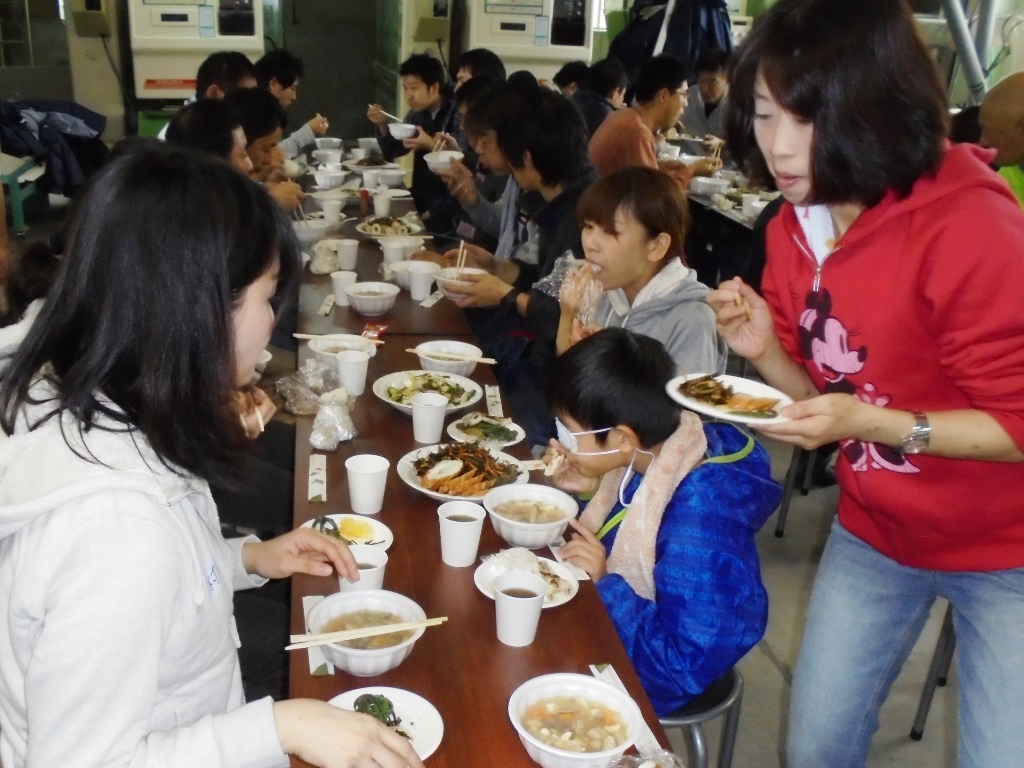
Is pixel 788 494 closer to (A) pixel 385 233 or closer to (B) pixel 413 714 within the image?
(A) pixel 385 233

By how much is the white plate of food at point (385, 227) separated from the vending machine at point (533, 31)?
3.30 m

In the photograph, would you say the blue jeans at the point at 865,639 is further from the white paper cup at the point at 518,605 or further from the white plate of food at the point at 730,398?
the white paper cup at the point at 518,605

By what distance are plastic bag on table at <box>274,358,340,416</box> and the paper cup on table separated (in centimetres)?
110

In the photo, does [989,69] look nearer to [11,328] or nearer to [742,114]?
[742,114]

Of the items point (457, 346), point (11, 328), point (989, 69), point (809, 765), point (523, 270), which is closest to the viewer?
point (11, 328)

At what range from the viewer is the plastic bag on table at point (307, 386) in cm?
219

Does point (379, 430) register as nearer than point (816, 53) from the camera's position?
No

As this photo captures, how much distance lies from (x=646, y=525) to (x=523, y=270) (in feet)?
6.07

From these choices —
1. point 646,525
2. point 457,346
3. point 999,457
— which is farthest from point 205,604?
point 457,346

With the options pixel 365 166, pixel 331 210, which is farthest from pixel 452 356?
pixel 365 166

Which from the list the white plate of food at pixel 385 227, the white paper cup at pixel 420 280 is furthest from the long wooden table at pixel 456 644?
the white plate of food at pixel 385 227

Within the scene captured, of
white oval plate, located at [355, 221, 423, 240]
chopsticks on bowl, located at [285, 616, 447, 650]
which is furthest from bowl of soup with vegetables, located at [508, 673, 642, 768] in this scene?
white oval plate, located at [355, 221, 423, 240]

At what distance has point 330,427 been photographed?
2000 mm

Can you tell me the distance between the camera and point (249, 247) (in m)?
1.03
